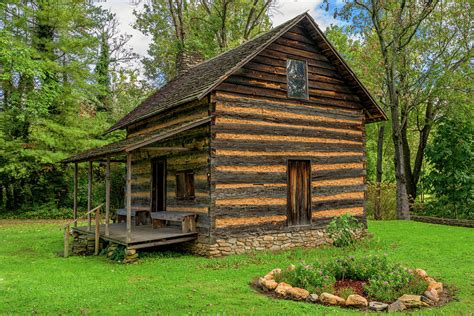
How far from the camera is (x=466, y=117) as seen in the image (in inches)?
842

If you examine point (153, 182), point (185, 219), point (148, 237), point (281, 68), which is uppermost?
point (281, 68)

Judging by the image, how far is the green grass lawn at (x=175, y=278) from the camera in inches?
265

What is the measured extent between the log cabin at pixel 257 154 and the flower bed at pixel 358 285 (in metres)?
4.07

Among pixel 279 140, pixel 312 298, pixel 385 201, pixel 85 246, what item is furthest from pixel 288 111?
pixel 385 201

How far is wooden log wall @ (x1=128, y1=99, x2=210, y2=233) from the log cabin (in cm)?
4

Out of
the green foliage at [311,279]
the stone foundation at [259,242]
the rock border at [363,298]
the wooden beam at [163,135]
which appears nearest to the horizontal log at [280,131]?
the wooden beam at [163,135]

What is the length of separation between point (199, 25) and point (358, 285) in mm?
30123

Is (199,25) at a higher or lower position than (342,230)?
higher

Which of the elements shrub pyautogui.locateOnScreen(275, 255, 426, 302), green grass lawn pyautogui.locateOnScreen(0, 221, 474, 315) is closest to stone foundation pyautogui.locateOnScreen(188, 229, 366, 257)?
green grass lawn pyautogui.locateOnScreen(0, 221, 474, 315)

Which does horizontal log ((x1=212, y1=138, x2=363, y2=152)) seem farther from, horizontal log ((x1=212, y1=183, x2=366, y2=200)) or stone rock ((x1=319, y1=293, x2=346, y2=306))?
stone rock ((x1=319, y1=293, x2=346, y2=306))

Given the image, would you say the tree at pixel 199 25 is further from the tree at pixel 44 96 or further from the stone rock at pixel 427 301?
the stone rock at pixel 427 301

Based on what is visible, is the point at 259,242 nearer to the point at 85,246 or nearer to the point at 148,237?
the point at 148,237

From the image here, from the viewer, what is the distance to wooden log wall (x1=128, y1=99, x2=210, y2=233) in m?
12.1

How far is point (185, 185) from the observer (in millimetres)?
13422
